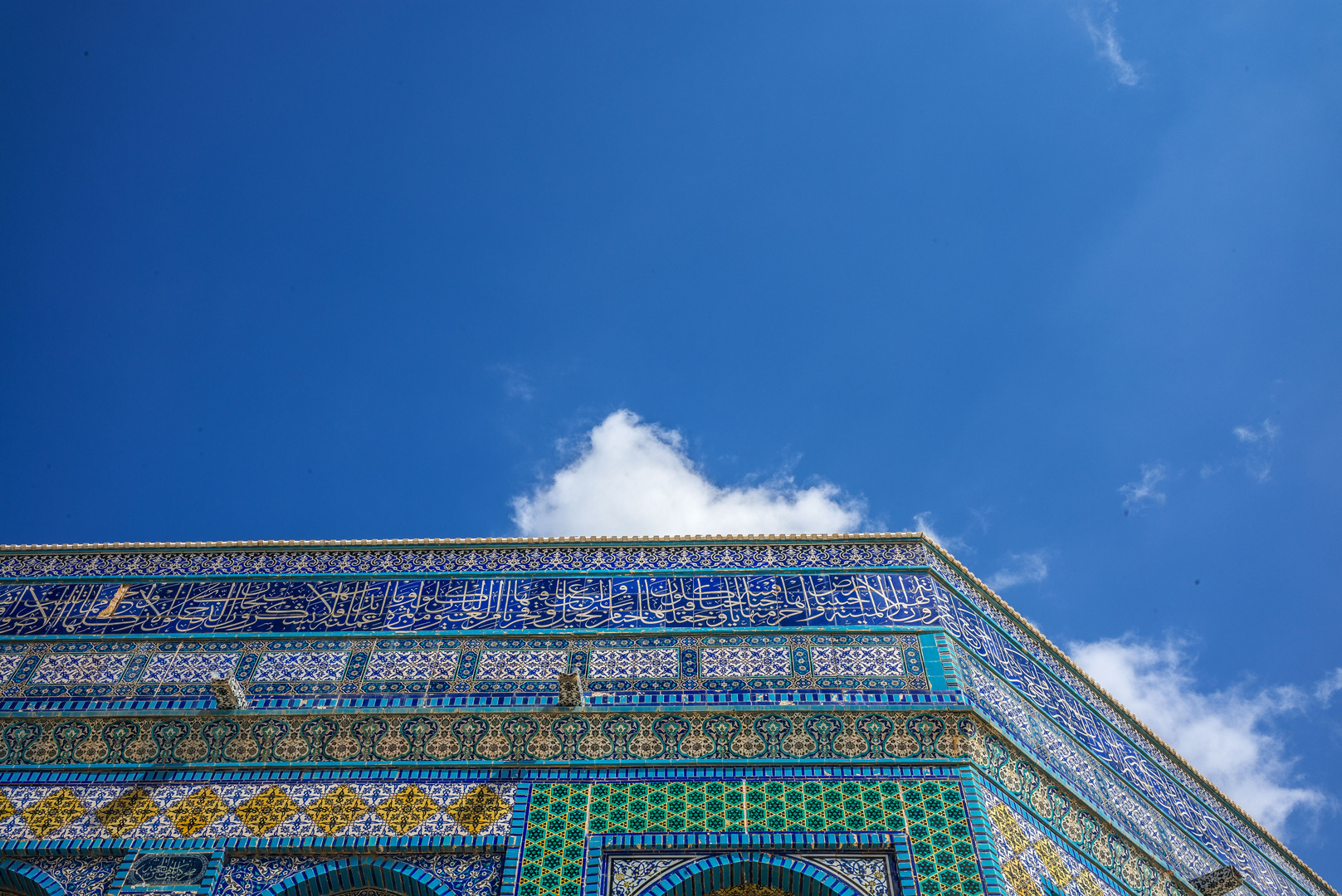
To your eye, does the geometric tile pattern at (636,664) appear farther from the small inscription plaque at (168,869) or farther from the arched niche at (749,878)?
the small inscription plaque at (168,869)

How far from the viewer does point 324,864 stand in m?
5.05

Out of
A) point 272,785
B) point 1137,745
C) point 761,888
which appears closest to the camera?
point 761,888

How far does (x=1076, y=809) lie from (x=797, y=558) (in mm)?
2135

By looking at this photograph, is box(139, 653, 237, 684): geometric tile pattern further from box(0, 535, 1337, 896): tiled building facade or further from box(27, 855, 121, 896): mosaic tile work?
box(27, 855, 121, 896): mosaic tile work

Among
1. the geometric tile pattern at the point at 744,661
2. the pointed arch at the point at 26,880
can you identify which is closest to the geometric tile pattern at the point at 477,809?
the geometric tile pattern at the point at 744,661

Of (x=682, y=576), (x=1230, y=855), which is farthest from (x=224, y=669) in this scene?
(x=1230, y=855)

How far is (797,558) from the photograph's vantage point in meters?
6.73

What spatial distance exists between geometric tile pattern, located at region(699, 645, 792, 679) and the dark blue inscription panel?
21 centimetres

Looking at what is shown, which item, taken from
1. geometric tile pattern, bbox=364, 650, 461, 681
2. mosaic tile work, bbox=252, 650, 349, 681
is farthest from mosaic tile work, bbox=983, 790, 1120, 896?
mosaic tile work, bbox=252, 650, 349, 681

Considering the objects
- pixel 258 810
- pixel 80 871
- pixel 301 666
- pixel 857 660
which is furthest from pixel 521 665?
pixel 80 871

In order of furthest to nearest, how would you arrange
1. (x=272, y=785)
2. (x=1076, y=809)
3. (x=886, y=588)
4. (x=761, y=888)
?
(x=886, y=588)
(x=1076, y=809)
(x=272, y=785)
(x=761, y=888)

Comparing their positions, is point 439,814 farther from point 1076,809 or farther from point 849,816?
point 1076,809

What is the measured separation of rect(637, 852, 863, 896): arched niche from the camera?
484cm

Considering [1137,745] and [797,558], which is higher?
[797,558]
